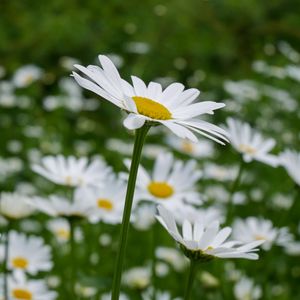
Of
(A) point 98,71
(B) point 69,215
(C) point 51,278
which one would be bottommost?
(C) point 51,278

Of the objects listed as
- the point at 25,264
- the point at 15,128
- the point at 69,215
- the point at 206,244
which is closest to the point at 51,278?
the point at 25,264

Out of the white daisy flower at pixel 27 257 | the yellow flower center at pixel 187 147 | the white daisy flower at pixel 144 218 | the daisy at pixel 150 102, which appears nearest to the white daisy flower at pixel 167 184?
the white daisy flower at pixel 27 257

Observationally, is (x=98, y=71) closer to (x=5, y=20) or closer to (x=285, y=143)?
(x=285, y=143)

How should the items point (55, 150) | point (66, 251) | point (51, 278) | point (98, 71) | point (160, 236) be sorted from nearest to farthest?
1. point (98, 71)
2. point (51, 278)
3. point (66, 251)
4. point (160, 236)
5. point (55, 150)

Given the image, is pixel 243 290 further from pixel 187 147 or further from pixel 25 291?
pixel 187 147

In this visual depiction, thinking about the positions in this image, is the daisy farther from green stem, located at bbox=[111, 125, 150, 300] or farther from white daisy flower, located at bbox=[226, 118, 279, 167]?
white daisy flower, located at bbox=[226, 118, 279, 167]

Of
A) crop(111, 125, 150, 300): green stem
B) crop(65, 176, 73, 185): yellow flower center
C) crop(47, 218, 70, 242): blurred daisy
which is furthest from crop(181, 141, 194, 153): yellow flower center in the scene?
crop(111, 125, 150, 300): green stem
